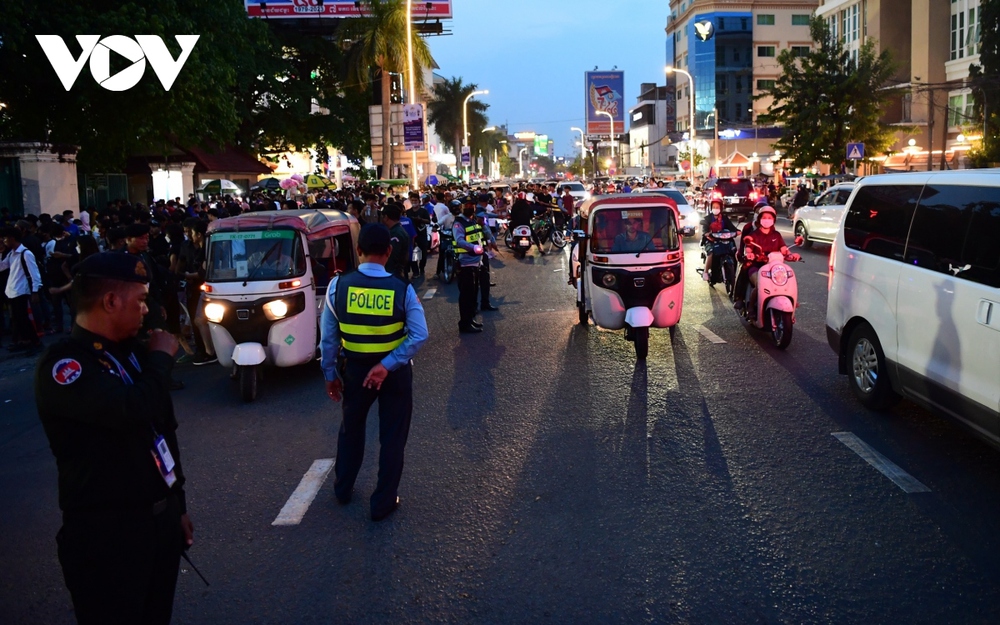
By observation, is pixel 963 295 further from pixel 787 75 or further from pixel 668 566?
pixel 787 75

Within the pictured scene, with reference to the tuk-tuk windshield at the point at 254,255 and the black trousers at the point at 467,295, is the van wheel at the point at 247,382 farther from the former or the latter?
the black trousers at the point at 467,295

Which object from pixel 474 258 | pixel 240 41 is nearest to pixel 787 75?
pixel 240 41

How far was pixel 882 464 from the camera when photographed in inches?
244

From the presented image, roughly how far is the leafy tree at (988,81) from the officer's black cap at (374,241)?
34.1m

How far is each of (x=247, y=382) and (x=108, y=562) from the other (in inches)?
233

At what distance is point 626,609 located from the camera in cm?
422

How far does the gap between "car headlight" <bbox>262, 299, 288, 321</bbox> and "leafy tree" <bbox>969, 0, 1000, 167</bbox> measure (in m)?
32.2

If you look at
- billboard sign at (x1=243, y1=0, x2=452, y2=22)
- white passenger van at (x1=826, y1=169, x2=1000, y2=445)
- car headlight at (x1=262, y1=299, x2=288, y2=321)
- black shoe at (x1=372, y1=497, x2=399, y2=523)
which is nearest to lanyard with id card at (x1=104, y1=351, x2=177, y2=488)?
black shoe at (x1=372, y1=497, x2=399, y2=523)

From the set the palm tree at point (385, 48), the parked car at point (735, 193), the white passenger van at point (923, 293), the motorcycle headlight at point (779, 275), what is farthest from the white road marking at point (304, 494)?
the palm tree at point (385, 48)

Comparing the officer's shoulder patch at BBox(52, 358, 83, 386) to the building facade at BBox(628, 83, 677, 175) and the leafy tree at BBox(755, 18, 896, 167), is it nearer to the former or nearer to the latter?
the leafy tree at BBox(755, 18, 896, 167)

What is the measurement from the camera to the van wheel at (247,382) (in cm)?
880

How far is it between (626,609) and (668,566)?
0.54 m

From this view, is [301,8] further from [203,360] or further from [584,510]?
[584,510]

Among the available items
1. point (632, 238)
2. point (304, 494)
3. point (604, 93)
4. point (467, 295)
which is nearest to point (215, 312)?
point (304, 494)
